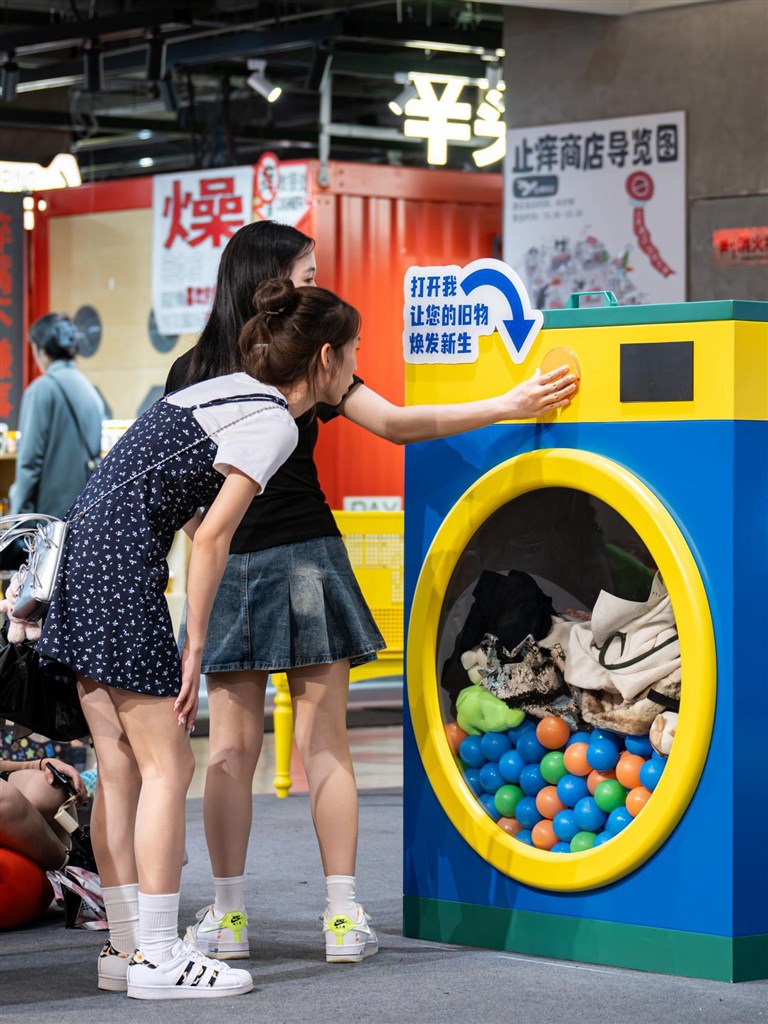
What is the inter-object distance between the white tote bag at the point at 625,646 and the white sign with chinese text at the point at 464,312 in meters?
0.54

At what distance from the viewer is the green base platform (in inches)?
123

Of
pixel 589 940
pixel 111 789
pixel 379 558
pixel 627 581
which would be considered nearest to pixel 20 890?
pixel 111 789

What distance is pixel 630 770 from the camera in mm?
3273

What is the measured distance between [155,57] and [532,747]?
A: 8.09 m

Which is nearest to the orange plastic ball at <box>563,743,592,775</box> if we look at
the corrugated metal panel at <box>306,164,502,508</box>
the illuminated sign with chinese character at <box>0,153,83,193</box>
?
the corrugated metal panel at <box>306,164,502,508</box>

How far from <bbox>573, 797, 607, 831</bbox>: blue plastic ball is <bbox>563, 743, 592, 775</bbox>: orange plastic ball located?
57 millimetres

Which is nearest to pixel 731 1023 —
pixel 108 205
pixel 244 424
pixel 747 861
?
pixel 747 861

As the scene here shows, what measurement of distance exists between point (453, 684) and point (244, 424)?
856 millimetres

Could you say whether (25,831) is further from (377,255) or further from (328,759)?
(377,255)

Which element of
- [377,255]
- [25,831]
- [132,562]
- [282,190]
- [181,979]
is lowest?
[181,979]

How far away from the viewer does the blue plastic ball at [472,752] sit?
3.54m

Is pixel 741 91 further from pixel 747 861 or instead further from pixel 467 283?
pixel 747 861

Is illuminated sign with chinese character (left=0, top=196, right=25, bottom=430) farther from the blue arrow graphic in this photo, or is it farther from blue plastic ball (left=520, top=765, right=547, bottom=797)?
blue plastic ball (left=520, top=765, right=547, bottom=797)

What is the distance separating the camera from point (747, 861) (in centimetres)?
310
